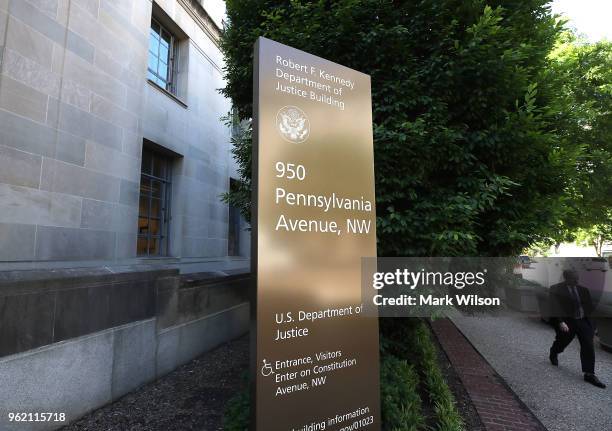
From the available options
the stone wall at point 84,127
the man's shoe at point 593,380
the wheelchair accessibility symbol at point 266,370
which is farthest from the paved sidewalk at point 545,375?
the stone wall at point 84,127

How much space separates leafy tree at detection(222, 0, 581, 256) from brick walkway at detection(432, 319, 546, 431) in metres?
1.90

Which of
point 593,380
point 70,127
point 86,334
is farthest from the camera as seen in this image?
point 593,380

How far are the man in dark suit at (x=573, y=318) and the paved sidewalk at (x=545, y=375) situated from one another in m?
0.34

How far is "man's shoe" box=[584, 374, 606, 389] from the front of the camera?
5.36m

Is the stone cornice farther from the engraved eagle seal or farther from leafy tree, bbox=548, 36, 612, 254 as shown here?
leafy tree, bbox=548, 36, 612, 254

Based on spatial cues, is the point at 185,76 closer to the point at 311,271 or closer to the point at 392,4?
the point at 392,4

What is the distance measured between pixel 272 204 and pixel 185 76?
25.0ft

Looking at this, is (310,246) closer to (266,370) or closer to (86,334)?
(266,370)

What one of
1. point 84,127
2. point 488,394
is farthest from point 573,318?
point 84,127

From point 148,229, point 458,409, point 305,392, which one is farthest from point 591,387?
point 148,229

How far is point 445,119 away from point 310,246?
2620 mm

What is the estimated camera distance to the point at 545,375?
580cm

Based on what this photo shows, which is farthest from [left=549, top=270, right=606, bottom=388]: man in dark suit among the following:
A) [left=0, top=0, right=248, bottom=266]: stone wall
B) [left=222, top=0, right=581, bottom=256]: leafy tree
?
[left=0, top=0, right=248, bottom=266]: stone wall

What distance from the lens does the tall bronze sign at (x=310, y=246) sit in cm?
235
